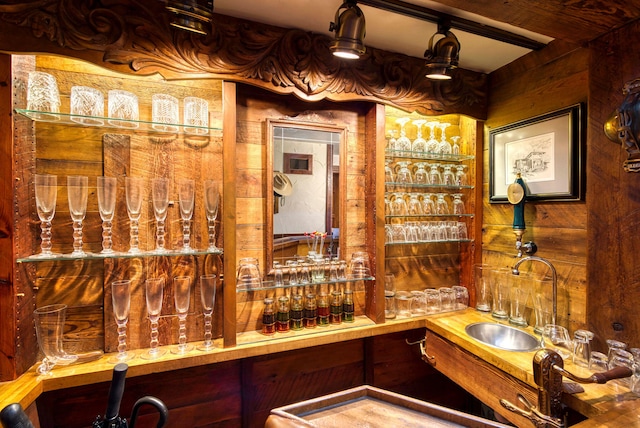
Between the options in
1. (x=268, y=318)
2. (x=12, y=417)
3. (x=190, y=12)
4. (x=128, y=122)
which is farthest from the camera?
(x=268, y=318)

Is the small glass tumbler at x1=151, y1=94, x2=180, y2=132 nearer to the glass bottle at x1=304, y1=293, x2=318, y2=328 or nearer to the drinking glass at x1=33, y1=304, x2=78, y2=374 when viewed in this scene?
the drinking glass at x1=33, y1=304, x2=78, y2=374

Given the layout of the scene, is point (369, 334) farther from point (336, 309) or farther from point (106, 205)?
point (106, 205)

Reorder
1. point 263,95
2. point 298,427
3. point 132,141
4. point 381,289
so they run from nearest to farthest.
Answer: point 298,427, point 132,141, point 263,95, point 381,289

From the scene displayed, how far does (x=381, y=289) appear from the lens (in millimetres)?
2000

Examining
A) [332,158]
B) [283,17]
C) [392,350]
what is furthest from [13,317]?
[392,350]

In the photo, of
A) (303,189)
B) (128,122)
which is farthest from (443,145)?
(128,122)

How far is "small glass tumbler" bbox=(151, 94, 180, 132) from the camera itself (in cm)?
161

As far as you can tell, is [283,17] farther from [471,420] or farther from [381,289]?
[471,420]

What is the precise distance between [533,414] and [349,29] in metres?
1.89

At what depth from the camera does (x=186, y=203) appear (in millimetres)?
1676

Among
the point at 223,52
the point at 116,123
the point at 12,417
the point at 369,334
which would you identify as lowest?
the point at 369,334

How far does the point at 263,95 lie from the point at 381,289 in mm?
1406

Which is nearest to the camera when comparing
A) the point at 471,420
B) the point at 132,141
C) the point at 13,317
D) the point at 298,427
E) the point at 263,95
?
the point at 298,427

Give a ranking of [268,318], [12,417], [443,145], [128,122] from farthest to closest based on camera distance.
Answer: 1. [443,145]
2. [268,318]
3. [128,122]
4. [12,417]
